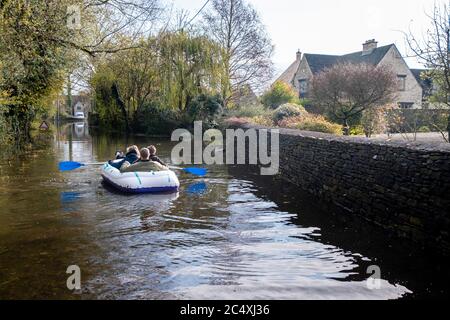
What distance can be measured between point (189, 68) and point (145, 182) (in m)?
19.5

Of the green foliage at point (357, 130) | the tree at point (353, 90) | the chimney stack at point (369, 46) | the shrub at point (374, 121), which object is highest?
the chimney stack at point (369, 46)

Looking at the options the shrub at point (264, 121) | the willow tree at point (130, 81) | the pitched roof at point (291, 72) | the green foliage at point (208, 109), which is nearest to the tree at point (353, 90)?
the shrub at point (264, 121)

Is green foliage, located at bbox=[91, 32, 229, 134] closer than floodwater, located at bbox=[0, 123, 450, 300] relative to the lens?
No

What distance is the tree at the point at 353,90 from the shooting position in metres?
21.1

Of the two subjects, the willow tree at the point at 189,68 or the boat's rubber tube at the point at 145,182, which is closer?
the boat's rubber tube at the point at 145,182

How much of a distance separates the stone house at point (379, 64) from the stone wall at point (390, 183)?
25234 mm

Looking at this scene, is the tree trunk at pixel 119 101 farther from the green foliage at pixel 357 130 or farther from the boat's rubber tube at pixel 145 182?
the boat's rubber tube at pixel 145 182

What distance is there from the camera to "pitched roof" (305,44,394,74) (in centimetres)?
3691

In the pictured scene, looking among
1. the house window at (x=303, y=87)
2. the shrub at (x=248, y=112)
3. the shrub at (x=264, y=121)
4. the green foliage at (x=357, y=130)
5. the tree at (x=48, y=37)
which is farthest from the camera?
the house window at (x=303, y=87)

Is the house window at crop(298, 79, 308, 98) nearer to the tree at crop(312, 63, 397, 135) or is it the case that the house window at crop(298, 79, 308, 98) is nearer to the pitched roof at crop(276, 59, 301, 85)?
the pitched roof at crop(276, 59, 301, 85)

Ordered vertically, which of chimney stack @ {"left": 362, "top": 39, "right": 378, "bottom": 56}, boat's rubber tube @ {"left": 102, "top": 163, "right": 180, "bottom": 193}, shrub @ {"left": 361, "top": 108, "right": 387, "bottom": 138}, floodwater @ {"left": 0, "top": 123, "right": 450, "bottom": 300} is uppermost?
chimney stack @ {"left": 362, "top": 39, "right": 378, "bottom": 56}

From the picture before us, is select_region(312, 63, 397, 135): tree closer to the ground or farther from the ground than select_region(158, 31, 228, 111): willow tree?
closer to the ground

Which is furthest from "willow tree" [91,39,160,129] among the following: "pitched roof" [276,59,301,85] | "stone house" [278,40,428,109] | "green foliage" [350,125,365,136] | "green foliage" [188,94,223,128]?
"pitched roof" [276,59,301,85]
